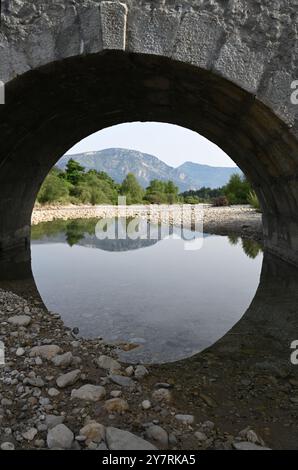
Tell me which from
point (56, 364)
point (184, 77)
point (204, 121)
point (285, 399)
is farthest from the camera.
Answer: point (204, 121)

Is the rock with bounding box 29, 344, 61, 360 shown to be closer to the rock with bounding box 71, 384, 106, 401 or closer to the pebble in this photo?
the rock with bounding box 71, 384, 106, 401

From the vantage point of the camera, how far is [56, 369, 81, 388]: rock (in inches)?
103

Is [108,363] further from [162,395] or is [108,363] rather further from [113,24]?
[113,24]

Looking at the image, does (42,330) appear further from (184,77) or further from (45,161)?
(45,161)

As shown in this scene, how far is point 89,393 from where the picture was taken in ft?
8.20

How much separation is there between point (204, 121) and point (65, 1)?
2887mm

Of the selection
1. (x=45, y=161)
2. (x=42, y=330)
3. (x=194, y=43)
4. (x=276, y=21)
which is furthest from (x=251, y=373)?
(x=45, y=161)

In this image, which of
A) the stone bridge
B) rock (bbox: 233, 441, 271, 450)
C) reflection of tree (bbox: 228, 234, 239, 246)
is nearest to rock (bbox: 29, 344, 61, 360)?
rock (bbox: 233, 441, 271, 450)

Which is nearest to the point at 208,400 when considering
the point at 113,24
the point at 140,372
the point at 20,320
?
the point at 140,372

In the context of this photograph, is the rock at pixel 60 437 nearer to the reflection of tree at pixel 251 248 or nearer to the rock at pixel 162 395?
the rock at pixel 162 395

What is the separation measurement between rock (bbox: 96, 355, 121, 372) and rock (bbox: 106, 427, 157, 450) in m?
0.86

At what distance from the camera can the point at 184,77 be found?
4168mm

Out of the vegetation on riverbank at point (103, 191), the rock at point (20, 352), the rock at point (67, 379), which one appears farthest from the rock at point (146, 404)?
the vegetation on riverbank at point (103, 191)

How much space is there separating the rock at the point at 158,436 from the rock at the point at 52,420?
52 cm
